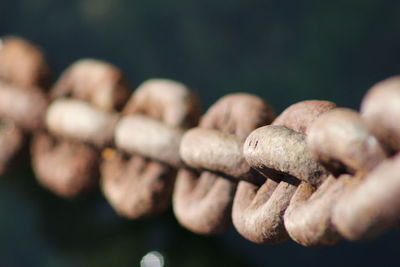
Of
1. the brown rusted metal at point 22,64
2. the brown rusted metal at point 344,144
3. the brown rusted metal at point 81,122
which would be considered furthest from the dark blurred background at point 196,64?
the brown rusted metal at point 344,144

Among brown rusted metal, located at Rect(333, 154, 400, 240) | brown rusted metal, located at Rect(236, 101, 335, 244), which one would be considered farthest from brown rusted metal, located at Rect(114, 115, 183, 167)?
brown rusted metal, located at Rect(333, 154, 400, 240)

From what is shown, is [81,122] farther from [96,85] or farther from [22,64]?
[22,64]

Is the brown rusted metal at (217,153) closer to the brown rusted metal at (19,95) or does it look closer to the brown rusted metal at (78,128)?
the brown rusted metal at (78,128)

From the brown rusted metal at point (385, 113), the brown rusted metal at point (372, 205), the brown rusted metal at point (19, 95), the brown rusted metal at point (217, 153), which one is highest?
the brown rusted metal at point (385, 113)

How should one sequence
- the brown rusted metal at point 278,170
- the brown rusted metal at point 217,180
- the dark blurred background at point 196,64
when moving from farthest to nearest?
the dark blurred background at point 196,64, the brown rusted metal at point 217,180, the brown rusted metal at point 278,170

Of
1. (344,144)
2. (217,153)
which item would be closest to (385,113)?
(344,144)

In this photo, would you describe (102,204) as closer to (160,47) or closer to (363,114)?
(160,47)

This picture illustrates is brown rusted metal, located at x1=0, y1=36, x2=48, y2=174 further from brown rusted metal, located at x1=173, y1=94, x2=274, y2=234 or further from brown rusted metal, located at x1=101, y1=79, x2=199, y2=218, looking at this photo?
brown rusted metal, located at x1=173, y1=94, x2=274, y2=234
